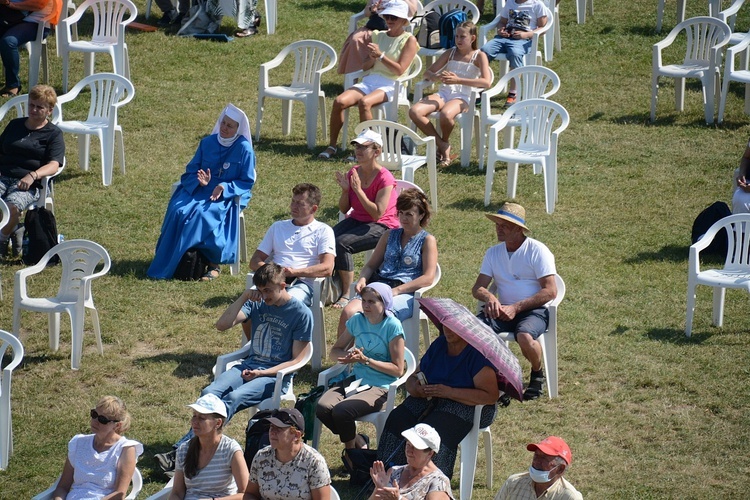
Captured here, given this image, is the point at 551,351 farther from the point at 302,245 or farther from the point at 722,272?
the point at 302,245

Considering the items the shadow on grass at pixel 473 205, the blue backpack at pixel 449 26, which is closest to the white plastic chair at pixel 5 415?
the shadow on grass at pixel 473 205

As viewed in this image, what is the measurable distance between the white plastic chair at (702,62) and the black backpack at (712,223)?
320cm

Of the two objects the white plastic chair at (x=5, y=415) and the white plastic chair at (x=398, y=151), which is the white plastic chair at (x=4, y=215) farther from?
the white plastic chair at (x=398, y=151)

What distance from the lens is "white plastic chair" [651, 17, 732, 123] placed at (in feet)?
39.9

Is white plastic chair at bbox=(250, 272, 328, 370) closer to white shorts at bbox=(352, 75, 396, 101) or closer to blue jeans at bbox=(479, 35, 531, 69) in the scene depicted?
white shorts at bbox=(352, 75, 396, 101)

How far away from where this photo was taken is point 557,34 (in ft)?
46.8

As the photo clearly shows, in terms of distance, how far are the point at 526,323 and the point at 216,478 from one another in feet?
7.75

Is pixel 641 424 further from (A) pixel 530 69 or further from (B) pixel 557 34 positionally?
(B) pixel 557 34

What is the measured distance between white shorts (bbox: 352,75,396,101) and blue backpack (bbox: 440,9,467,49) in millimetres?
1083

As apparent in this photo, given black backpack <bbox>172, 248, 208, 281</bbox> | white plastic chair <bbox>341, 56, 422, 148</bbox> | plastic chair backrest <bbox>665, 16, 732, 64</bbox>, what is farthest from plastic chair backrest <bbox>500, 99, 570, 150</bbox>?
black backpack <bbox>172, 248, 208, 281</bbox>

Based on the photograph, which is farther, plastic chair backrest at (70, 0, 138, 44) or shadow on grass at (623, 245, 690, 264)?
plastic chair backrest at (70, 0, 138, 44)

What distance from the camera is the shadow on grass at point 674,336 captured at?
26.6 ft

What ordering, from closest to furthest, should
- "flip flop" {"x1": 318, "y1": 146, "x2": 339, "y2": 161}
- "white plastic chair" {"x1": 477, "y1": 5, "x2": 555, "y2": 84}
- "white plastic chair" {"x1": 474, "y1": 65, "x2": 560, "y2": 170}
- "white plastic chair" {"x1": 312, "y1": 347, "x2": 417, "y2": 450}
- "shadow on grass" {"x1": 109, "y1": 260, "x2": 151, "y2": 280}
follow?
"white plastic chair" {"x1": 312, "y1": 347, "x2": 417, "y2": 450} < "shadow on grass" {"x1": 109, "y1": 260, "x2": 151, "y2": 280} < "white plastic chair" {"x1": 474, "y1": 65, "x2": 560, "y2": 170} < "flip flop" {"x1": 318, "y1": 146, "x2": 339, "y2": 161} < "white plastic chair" {"x1": 477, "y1": 5, "x2": 555, "y2": 84}

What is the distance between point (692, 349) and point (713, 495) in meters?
1.83
